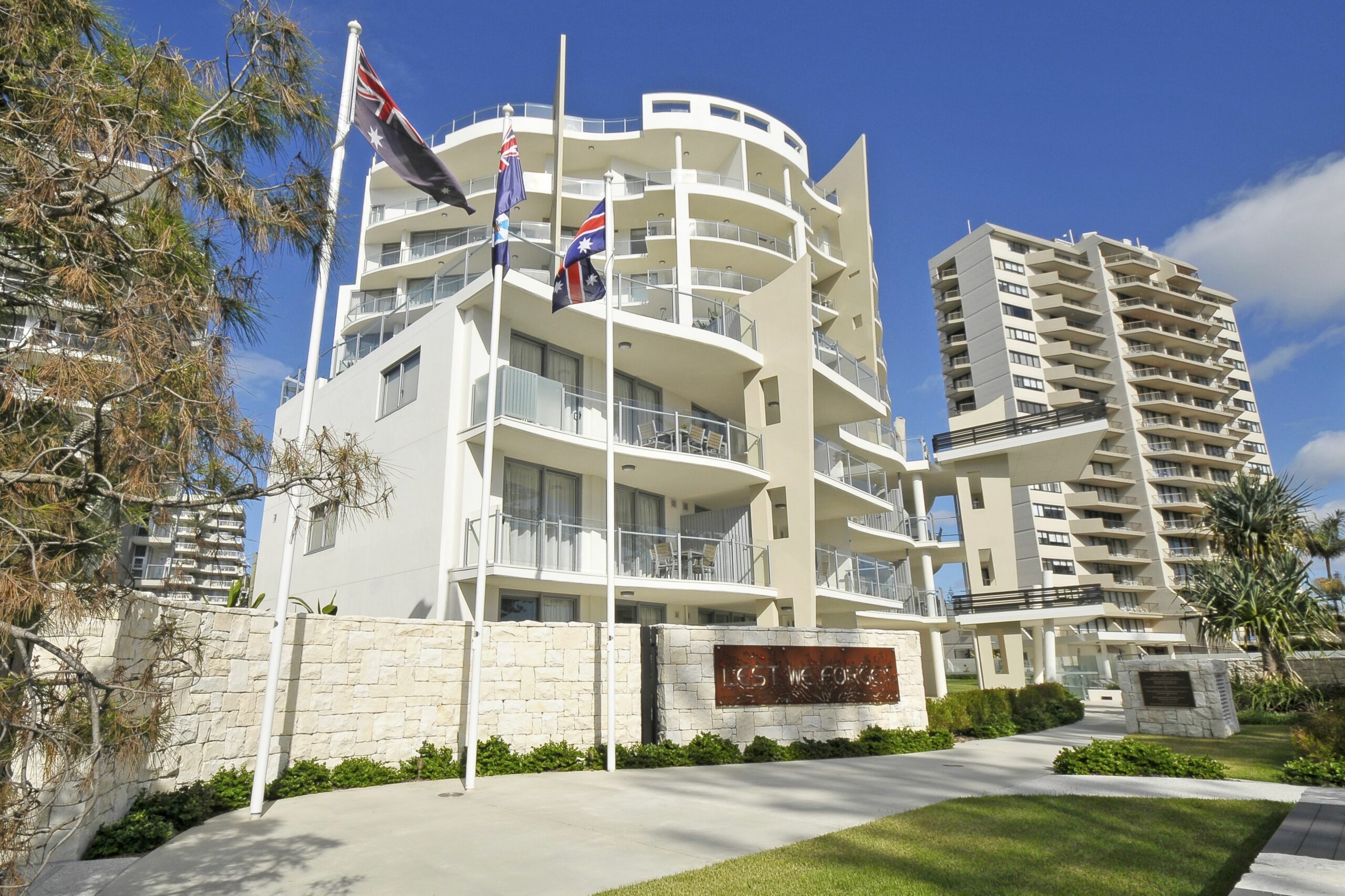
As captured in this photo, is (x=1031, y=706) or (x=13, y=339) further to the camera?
(x=1031, y=706)

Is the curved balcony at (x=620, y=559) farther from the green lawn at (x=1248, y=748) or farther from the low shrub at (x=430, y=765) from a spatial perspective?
the green lawn at (x=1248, y=748)

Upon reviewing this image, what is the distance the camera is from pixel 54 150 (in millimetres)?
4758

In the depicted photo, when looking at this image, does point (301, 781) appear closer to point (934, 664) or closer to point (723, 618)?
point (723, 618)

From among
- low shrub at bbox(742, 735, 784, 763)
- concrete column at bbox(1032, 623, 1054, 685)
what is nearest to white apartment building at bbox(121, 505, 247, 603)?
low shrub at bbox(742, 735, 784, 763)

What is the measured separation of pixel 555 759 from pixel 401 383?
35.7 ft

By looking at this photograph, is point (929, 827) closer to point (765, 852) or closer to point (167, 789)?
point (765, 852)

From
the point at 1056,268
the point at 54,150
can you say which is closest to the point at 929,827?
the point at 54,150

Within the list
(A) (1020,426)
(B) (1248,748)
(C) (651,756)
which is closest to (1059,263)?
(A) (1020,426)

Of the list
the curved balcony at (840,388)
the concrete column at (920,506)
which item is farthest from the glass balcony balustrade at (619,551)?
the concrete column at (920,506)

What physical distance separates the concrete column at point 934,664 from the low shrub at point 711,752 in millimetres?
16716

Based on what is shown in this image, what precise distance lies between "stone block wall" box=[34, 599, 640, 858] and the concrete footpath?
2.99ft

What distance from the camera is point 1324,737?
12469 millimetres

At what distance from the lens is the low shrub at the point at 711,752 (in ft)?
47.3

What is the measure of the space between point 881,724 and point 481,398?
12.0 m
